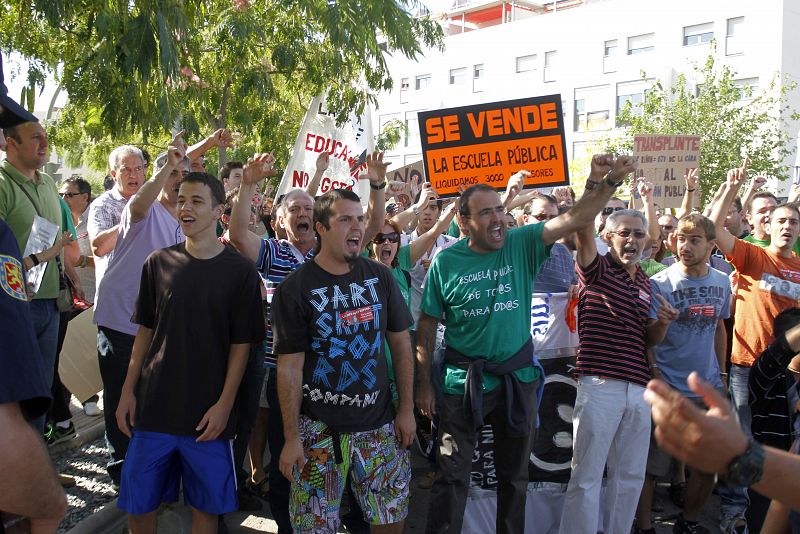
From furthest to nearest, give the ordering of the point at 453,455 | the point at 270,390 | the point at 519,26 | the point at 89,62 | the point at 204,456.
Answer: the point at 519,26, the point at 89,62, the point at 270,390, the point at 453,455, the point at 204,456

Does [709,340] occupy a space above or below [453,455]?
above

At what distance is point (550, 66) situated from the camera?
48.7 m

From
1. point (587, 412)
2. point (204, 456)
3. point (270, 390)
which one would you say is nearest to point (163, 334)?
point (204, 456)

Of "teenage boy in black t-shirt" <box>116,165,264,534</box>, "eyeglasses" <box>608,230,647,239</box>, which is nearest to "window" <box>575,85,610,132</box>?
"eyeglasses" <box>608,230,647,239</box>

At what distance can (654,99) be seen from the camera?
103 feet

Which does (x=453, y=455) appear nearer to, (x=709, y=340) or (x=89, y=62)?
(x=709, y=340)

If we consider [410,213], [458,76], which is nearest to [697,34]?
[458,76]

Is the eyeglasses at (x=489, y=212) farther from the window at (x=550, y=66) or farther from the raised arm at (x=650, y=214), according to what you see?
the window at (x=550, y=66)

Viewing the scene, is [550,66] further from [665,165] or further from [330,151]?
[330,151]

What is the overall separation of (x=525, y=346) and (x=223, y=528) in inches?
80.4

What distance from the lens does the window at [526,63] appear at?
163 feet

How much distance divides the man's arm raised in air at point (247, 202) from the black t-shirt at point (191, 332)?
0.48 metres

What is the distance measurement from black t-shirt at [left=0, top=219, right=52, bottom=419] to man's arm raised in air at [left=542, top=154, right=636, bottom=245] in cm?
297

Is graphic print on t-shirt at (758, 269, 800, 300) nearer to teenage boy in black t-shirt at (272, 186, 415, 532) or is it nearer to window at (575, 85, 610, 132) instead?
teenage boy in black t-shirt at (272, 186, 415, 532)
